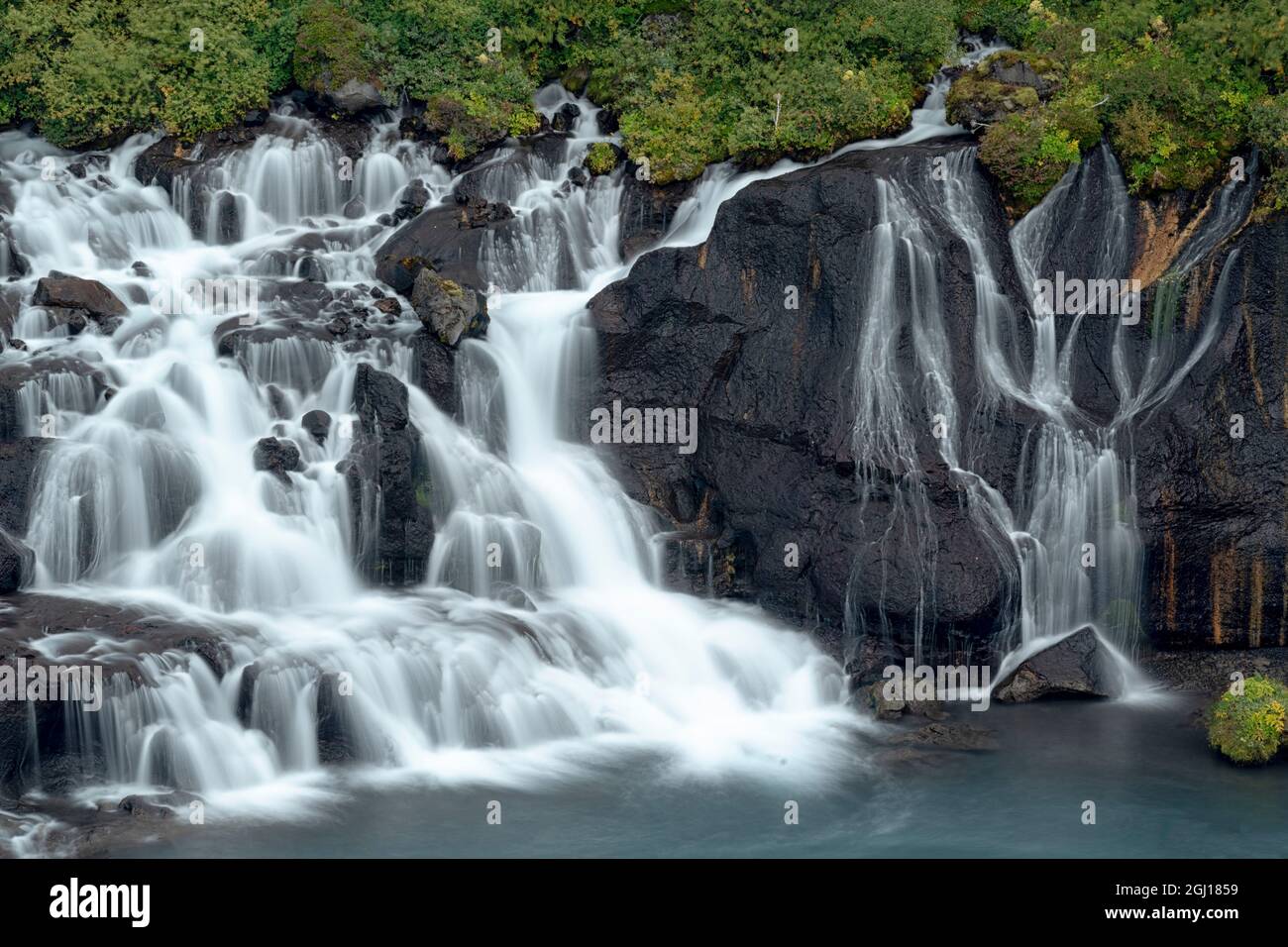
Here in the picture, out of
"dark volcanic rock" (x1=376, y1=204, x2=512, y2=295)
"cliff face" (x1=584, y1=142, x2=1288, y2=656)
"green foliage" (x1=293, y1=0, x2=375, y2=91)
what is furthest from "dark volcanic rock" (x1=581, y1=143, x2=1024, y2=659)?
"green foliage" (x1=293, y1=0, x2=375, y2=91)

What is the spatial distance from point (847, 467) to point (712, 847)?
7.80m

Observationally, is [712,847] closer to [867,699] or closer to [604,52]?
[867,699]

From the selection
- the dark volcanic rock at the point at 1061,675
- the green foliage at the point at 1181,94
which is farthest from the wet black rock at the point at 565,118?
the dark volcanic rock at the point at 1061,675

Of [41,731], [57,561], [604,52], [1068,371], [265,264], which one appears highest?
[604,52]

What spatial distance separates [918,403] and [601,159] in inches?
345

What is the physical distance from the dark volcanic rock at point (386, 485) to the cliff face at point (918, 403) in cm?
347

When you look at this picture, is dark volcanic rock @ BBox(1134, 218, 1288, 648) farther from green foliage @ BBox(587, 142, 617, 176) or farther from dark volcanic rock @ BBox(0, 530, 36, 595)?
dark volcanic rock @ BBox(0, 530, 36, 595)

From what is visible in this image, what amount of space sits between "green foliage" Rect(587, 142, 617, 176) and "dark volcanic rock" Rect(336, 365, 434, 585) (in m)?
7.41

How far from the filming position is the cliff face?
24.0 meters

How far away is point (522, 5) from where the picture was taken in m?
32.8

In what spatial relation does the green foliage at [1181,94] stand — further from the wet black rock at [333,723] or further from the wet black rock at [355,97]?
the wet black rock at [333,723]

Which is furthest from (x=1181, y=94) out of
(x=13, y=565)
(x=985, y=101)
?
(x=13, y=565)

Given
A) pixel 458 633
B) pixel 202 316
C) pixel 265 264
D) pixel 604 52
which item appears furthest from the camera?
pixel 604 52

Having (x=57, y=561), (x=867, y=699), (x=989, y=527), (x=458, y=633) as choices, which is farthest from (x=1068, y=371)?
(x=57, y=561)
